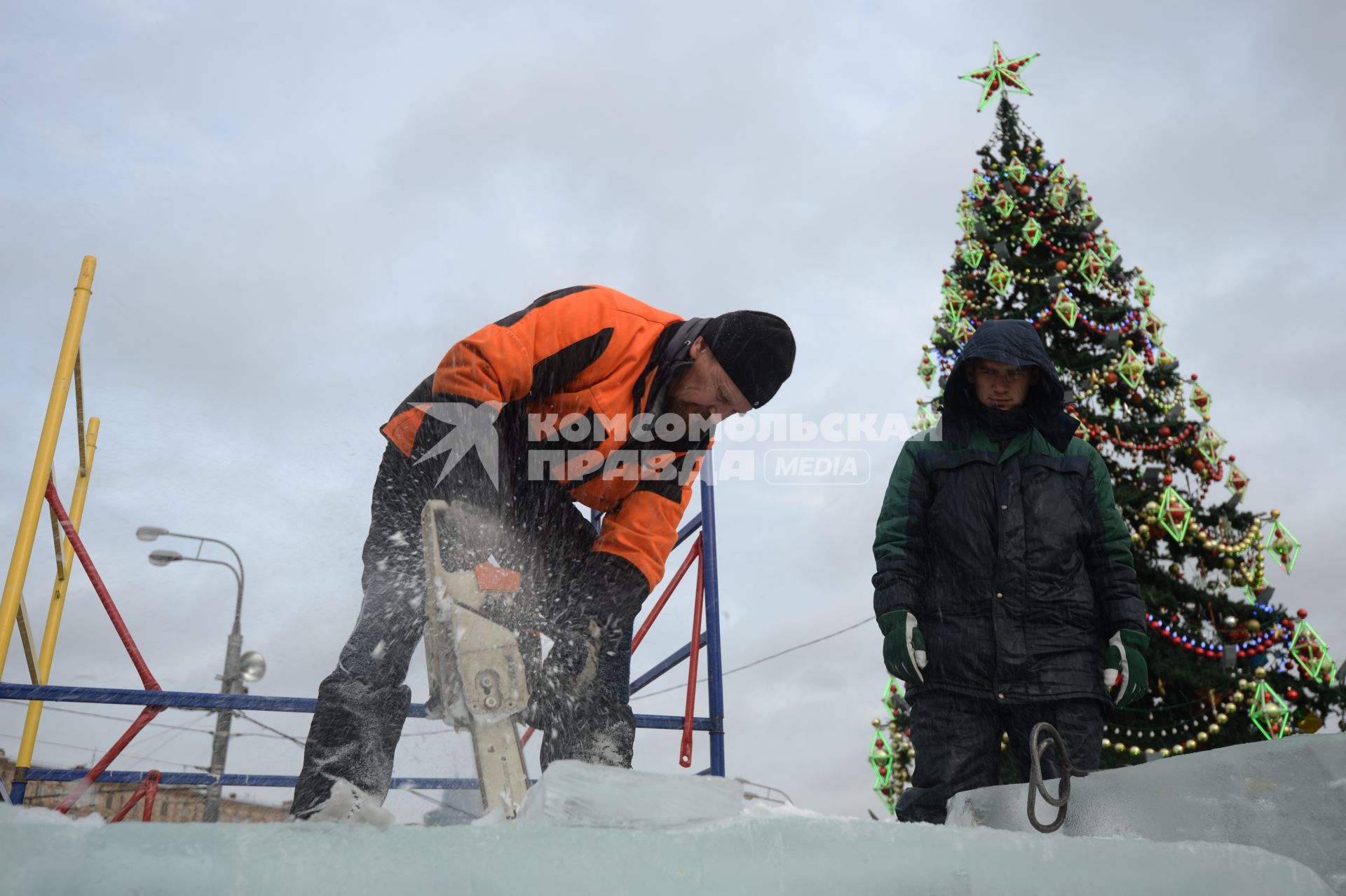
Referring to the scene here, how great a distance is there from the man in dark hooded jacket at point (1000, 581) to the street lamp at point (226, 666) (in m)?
1.37

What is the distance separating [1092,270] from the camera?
7164 mm

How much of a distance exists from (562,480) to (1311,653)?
5.74 metres

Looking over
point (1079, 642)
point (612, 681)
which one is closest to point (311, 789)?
point (612, 681)

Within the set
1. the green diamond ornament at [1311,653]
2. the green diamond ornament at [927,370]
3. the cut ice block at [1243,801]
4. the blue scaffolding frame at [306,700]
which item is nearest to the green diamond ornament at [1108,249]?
the green diamond ornament at [927,370]

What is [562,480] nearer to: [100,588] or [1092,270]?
[100,588]

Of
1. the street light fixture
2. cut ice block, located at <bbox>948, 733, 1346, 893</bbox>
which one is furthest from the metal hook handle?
the street light fixture

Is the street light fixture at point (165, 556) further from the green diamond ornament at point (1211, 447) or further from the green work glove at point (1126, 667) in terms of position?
the green diamond ornament at point (1211, 447)

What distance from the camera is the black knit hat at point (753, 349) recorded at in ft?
6.46

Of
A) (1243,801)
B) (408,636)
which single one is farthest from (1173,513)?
A: (408,636)

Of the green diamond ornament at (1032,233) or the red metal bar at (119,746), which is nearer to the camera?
the red metal bar at (119,746)

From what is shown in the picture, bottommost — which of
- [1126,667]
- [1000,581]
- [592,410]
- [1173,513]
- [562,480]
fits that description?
[1126,667]

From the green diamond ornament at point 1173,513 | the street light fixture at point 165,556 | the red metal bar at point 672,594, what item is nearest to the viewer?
the red metal bar at point 672,594

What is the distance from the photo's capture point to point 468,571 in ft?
5.00

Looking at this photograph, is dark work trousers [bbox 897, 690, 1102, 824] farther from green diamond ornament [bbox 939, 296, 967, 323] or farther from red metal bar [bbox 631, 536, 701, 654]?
green diamond ornament [bbox 939, 296, 967, 323]
